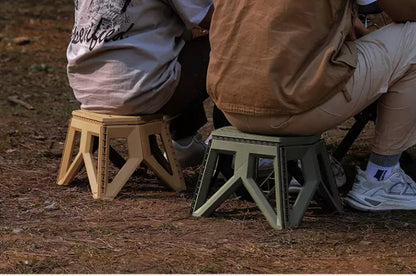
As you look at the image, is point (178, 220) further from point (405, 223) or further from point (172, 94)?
point (405, 223)

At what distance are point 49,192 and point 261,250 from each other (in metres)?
1.39

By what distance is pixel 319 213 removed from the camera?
3465mm

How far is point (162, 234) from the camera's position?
3182 mm

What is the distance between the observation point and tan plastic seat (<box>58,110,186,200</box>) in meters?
3.67

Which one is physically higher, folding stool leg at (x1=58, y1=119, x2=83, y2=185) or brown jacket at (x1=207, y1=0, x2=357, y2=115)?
brown jacket at (x1=207, y1=0, x2=357, y2=115)

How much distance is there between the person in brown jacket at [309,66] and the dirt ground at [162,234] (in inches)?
16.6

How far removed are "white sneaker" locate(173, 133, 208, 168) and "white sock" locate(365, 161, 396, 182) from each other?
3.83ft

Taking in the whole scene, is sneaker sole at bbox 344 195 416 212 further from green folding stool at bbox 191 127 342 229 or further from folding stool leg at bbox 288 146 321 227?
folding stool leg at bbox 288 146 321 227

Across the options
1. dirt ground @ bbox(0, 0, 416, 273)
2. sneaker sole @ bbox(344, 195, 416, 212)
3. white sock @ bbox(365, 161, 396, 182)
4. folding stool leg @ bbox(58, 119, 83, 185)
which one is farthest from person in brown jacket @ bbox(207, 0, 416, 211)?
folding stool leg @ bbox(58, 119, 83, 185)

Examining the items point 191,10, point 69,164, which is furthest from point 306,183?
Answer: point 69,164

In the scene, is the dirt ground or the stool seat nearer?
the dirt ground

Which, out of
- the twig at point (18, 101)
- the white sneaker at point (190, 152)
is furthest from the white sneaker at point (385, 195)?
the twig at point (18, 101)

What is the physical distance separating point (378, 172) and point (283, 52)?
2.79 ft

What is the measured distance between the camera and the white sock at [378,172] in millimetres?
3463
